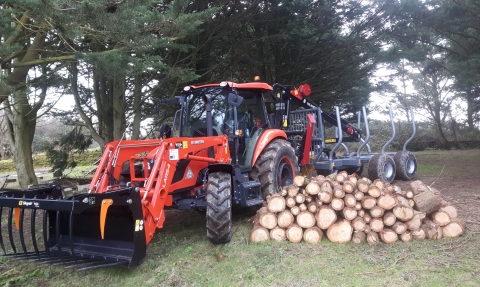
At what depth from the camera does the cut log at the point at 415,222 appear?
517cm

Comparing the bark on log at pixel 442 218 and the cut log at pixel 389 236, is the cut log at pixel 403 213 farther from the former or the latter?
the bark on log at pixel 442 218

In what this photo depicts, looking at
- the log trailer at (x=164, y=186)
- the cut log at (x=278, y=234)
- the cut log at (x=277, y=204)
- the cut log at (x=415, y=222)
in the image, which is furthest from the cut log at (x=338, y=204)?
the log trailer at (x=164, y=186)

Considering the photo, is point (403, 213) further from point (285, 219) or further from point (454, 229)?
point (285, 219)

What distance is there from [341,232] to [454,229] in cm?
152

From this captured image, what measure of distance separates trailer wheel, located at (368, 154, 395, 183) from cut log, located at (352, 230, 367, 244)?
403 centimetres

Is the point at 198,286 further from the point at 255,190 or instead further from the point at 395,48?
the point at 395,48

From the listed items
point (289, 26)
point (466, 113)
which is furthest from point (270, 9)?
point (466, 113)

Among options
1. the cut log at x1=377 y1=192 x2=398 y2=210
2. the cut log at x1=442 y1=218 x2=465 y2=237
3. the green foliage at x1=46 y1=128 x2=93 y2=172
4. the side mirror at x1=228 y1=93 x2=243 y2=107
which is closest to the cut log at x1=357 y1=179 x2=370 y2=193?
the cut log at x1=377 y1=192 x2=398 y2=210

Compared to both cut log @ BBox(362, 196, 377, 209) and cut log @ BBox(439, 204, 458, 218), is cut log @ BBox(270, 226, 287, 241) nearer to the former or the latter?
cut log @ BBox(362, 196, 377, 209)

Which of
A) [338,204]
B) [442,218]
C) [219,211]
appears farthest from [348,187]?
[219,211]

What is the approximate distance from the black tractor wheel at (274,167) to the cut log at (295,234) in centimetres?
99

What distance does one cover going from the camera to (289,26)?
31.3ft

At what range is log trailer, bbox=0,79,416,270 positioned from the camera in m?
4.23

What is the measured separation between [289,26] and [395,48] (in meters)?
3.46
